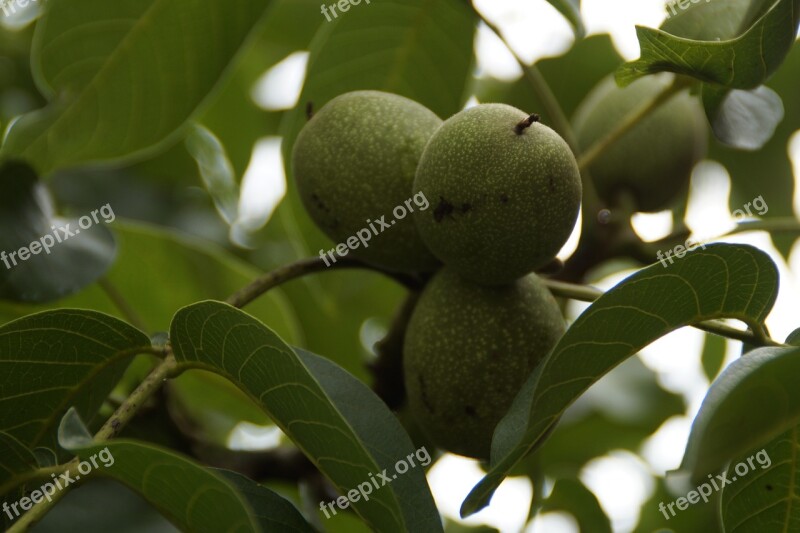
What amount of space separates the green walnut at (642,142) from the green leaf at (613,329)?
654 mm

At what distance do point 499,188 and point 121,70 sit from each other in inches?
27.2

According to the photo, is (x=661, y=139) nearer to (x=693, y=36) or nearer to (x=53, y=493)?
(x=693, y=36)

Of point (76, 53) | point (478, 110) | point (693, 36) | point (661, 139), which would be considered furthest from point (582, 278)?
point (76, 53)

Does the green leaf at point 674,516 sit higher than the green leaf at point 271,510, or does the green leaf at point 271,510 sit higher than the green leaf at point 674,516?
the green leaf at point 271,510

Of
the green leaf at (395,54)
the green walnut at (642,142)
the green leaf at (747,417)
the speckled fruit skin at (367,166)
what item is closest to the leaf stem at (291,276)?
the speckled fruit skin at (367,166)

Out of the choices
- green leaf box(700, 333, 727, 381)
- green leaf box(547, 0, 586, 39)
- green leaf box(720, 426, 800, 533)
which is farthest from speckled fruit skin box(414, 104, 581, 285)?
green leaf box(700, 333, 727, 381)

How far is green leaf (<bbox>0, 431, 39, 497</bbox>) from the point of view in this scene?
36.8 inches

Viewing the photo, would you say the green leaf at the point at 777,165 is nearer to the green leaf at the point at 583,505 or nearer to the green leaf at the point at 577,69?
the green leaf at the point at 577,69

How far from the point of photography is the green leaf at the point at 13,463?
936 mm

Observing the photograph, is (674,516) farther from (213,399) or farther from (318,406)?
(318,406)

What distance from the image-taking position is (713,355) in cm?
197

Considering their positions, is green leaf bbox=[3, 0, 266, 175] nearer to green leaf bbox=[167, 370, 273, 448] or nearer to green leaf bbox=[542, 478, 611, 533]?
green leaf bbox=[167, 370, 273, 448]

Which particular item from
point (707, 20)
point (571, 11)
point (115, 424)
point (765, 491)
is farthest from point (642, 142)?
point (115, 424)

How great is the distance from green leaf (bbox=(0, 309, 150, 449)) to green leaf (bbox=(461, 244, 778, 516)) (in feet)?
1.35
